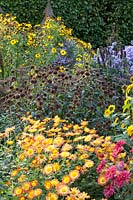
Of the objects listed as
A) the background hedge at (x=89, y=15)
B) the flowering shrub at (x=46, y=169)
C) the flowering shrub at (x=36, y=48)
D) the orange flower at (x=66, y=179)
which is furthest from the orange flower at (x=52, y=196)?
the background hedge at (x=89, y=15)

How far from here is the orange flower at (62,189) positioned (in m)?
2.83

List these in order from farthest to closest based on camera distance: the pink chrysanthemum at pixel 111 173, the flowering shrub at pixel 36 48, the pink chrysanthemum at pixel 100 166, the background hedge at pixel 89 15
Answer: the background hedge at pixel 89 15, the flowering shrub at pixel 36 48, the pink chrysanthemum at pixel 100 166, the pink chrysanthemum at pixel 111 173

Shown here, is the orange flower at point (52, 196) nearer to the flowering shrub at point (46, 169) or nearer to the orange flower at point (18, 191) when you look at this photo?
the flowering shrub at point (46, 169)

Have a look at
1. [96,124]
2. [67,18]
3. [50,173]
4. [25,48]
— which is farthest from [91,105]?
[67,18]

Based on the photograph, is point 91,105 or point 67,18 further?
point 67,18

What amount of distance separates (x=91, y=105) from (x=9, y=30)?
111 inches

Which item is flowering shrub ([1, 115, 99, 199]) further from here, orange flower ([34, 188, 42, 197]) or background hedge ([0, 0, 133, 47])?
background hedge ([0, 0, 133, 47])

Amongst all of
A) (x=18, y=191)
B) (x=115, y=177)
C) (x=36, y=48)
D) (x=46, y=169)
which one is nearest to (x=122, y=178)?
(x=115, y=177)

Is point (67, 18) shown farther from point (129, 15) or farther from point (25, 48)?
point (25, 48)

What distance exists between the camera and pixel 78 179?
129 inches

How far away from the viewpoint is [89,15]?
32.2 feet

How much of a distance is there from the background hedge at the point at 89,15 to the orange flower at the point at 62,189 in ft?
21.8

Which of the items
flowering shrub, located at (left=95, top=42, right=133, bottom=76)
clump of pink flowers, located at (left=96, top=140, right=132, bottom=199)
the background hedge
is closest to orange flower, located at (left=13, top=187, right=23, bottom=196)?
clump of pink flowers, located at (left=96, top=140, right=132, bottom=199)

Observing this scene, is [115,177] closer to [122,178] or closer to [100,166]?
[122,178]
